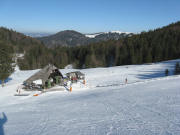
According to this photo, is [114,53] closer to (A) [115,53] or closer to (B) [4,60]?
(A) [115,53]

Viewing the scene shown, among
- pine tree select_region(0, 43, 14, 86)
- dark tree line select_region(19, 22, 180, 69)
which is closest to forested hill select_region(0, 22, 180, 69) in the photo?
dark tree line select_region(19, 22, 180, 69)

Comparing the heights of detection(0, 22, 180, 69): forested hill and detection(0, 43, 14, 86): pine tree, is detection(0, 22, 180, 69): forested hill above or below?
above

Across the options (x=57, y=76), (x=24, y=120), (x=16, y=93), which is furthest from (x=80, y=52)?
(x=24, y=120)

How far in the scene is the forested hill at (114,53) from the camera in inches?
2474

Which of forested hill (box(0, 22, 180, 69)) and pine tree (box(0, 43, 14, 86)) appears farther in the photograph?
forested hill (box(0, 22, 180, 69))

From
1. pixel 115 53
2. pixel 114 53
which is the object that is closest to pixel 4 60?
pixel 115 53

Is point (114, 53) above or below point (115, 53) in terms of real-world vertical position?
above

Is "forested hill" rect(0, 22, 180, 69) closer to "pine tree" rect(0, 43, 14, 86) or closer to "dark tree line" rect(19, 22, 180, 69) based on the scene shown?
"dark tree line" rect(19, 22, 180, 69)

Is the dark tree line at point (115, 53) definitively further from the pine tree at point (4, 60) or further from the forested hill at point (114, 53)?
the pine tree at point (4, 60)

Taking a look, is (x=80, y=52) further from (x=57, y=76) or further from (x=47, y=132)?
(x=47, y=132)

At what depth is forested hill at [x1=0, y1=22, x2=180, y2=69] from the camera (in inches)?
2474

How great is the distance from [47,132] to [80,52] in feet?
258

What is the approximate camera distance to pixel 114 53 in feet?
258

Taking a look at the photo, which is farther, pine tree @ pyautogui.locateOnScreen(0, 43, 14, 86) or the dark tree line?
the dark tree line
